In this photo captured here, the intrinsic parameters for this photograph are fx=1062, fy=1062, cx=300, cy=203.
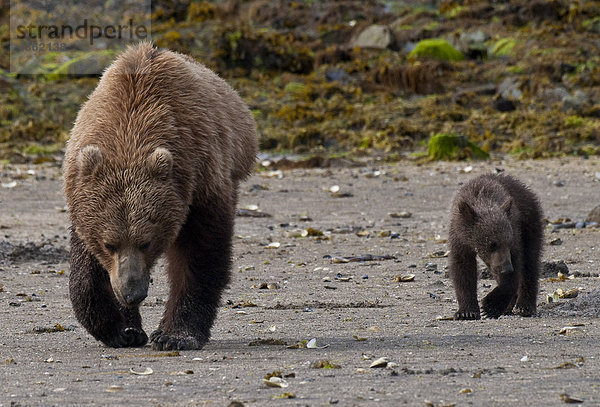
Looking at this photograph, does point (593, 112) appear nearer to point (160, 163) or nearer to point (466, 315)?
point (466, 315)

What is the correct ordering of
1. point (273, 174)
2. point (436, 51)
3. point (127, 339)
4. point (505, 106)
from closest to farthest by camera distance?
point (127, 339), point (273, 174), point (505, 106), point (436, 51)

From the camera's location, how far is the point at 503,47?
3366cm

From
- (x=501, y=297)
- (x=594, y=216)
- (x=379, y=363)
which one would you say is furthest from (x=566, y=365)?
(x=594, y=216)

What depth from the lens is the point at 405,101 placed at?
28812mm

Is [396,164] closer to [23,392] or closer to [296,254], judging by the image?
[296,254]

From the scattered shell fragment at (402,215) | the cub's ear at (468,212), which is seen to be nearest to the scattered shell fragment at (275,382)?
the cub's ear at (468,212)

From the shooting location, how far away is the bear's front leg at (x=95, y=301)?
→ 7363 mm

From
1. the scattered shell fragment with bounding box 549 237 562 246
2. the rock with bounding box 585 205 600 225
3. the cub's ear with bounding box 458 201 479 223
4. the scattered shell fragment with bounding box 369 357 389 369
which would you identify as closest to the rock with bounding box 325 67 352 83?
the rock with bounding box 585 205 600 225

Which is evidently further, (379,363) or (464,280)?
(464,280)

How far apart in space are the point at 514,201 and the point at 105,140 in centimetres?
420

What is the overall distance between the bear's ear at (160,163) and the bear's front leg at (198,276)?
614 mm

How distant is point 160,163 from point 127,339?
5.01 ft

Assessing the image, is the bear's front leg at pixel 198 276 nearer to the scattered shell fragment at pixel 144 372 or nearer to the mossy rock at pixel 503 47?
the scattered shell fragment at pixel 144 372

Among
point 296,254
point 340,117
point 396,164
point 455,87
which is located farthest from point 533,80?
point 296,254
